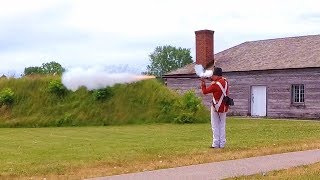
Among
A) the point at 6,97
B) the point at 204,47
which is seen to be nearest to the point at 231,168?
the point at 6,97

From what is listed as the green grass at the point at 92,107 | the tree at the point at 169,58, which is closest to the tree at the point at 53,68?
the green grass at the point at 92,107

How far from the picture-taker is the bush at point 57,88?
3305 centimetres

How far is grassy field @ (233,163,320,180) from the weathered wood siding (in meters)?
25.8

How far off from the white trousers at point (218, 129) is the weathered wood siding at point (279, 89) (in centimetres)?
2206

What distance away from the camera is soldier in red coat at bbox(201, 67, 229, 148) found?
1575 cm

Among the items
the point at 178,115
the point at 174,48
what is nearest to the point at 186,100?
the point at 178,115

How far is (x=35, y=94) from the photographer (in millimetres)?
33594

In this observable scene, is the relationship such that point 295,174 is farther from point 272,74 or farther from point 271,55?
point 271,55

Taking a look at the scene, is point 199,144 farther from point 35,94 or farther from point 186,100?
point 35,94

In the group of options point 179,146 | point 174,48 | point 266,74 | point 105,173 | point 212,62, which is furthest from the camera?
point 174,48

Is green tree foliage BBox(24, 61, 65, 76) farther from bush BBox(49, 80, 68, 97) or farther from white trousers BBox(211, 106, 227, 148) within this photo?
white trousers BBox(211, 106, 227, 148)

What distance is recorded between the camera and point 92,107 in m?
32.3

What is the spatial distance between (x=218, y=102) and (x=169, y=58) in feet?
313

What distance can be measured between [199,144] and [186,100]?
15.1m
